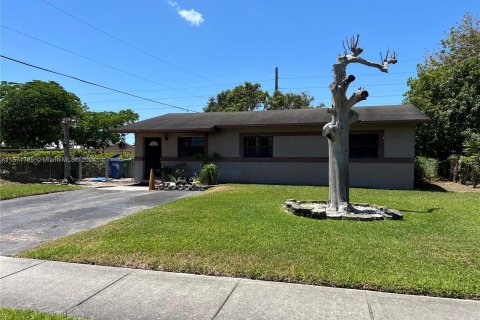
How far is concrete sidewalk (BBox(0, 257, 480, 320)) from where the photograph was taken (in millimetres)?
3754

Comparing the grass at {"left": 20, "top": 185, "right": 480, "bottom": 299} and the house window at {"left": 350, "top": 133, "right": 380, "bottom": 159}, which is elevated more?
the house window at {"left": 350, "top": 133, "right": 380, "bottom": 159}

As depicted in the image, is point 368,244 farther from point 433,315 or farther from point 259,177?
point 259,177

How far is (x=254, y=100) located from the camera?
40.8m

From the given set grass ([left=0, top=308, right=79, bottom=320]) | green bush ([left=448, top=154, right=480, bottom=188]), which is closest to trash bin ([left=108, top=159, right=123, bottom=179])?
green bush ([left=448, top=154, right=480, bottom=188])

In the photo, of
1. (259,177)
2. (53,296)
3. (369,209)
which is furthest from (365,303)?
(259,177)

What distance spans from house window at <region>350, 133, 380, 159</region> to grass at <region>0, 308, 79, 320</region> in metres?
14.2

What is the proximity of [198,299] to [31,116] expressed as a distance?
1339 inches

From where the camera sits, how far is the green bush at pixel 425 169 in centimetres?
1749

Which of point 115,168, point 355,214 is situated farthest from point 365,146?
point 115,168

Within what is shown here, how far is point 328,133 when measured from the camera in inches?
352

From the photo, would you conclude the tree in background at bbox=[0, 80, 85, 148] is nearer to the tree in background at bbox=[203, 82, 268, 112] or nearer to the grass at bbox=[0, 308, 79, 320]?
the tree in background at bbox=[203, 82, 268, 112]

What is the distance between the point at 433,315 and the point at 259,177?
45.5 feet

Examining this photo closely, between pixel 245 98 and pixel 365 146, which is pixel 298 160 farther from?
pixel 245 98

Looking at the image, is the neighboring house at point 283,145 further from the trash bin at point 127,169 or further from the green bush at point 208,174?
the trash bin at point 127,169
